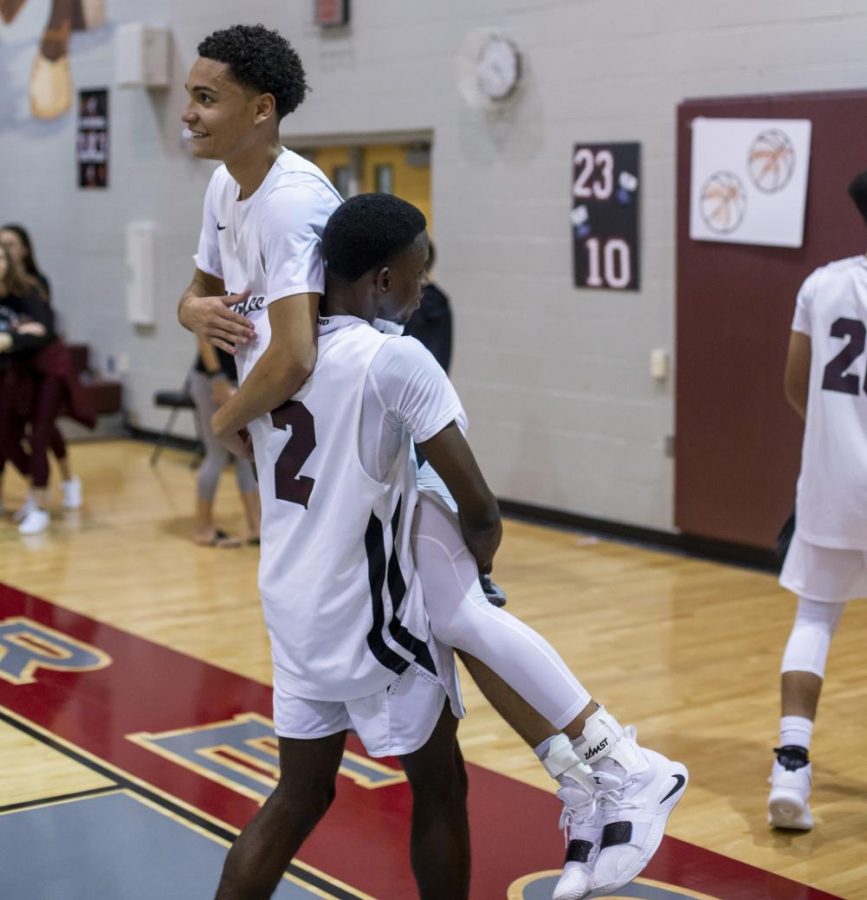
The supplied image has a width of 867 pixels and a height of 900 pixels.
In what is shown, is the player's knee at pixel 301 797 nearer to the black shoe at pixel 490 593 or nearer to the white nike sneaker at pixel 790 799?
the black shoe at pixel 490 593

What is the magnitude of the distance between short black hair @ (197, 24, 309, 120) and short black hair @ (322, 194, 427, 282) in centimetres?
28

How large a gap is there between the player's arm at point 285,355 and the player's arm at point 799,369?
5.38ft

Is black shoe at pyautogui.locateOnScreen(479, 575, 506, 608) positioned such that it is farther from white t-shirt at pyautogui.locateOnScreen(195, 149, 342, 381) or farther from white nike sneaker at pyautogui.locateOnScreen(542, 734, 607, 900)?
white t-shirt at pyautogui.locateOnScreen(195, 149, 342, 381)

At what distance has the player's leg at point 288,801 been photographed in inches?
103

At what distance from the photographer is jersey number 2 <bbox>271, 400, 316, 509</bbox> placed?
256 centimetres

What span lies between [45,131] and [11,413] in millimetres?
4453

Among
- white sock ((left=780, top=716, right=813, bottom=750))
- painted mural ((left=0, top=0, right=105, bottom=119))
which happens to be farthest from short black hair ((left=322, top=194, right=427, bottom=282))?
painted mural ((left=0, top=0, right=105, bottom=119))

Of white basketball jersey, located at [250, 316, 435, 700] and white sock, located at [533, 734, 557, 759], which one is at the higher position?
white basketball jersey, located at [250, 316, 435, 700]

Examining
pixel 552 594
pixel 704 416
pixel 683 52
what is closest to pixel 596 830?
pixel 552 594

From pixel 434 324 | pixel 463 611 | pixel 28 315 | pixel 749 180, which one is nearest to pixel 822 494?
pixel 463 611

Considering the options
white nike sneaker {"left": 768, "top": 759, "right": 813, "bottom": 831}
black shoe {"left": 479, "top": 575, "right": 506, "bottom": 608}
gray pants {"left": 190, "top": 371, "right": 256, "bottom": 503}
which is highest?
black shoe {"left": 479, "top": 575, "right": 506, "bottom": 608}

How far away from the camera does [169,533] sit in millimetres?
7625

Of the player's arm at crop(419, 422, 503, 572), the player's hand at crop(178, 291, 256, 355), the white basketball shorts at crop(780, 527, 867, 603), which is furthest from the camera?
the white basketball shorts at crop(780, 527, 867, 603)

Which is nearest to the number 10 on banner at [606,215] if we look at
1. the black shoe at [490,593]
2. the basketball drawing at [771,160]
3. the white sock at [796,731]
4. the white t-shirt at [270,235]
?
the basketball drawing at [771,160]
